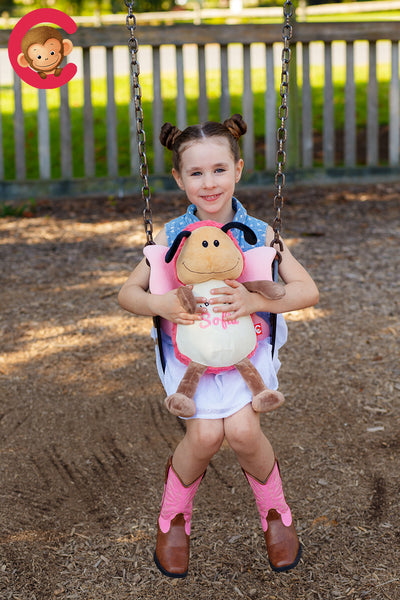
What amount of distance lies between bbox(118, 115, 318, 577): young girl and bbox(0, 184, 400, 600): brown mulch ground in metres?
0.18

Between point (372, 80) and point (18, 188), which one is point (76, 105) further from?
point (372, 80)

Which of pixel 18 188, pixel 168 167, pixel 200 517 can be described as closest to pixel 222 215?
pixel 200 517

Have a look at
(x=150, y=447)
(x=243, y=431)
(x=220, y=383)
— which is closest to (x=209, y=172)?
(x=220, y=383)

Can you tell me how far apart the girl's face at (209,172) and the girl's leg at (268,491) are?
A: 2.18 feet

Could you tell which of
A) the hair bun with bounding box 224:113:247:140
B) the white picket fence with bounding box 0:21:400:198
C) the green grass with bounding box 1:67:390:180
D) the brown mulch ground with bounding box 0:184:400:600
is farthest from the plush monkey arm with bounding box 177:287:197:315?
the green grass with bounding box 1:67:390:180

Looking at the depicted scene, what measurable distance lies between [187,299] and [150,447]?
1.29 m

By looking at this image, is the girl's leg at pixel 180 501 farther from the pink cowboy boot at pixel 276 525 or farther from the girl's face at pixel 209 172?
the girl's face at pixel 209 172

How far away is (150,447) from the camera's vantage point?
10.7ft

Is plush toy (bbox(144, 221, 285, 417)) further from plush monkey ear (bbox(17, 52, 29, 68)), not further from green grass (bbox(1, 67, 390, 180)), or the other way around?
green grass (bbox(1, 67, 390, 180))

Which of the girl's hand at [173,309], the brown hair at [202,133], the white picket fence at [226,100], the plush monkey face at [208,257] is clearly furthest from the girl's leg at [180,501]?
the white picket fence at [226,100]

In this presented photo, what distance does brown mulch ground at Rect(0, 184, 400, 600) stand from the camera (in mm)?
2482

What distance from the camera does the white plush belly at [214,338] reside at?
2186 mm

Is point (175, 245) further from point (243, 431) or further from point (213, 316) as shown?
point (243, 431)

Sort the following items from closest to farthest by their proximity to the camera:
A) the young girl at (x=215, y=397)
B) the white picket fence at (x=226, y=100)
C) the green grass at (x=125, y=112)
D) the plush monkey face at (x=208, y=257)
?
the plush monkey face at (x=208, y=257) → the young girl at (x=215, y=397) → the white picket fence at (x=226, y=100) → the green grass at (x=125, y=112)
